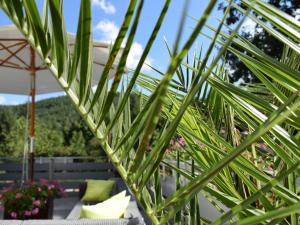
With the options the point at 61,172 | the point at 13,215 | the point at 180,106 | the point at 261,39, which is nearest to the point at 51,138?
the point at 61,172

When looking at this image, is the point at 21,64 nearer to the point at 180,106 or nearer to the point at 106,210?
the point at 106,210

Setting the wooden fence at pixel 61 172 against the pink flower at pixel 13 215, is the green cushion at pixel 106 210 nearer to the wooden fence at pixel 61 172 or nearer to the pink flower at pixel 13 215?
the pink flower at pixel 13 215

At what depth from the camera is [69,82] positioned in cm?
63

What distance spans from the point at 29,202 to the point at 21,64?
227 centimetres

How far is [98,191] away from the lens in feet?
18.4

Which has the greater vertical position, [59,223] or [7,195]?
[59,223]

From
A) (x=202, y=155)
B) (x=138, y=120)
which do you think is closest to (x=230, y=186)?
(x=202, y=155)

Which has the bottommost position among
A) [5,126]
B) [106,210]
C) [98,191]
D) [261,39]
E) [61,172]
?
[5,126]

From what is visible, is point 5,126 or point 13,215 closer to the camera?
point 13,215

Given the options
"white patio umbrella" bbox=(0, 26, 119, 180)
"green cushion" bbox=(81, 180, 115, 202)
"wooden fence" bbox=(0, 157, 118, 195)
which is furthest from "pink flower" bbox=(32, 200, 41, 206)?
"wooden fence" bbox=(0, 157, 118, 195)

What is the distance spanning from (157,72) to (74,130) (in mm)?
15902

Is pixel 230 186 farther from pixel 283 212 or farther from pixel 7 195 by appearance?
pixel 7 195

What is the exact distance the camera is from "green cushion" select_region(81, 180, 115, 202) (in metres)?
5.55

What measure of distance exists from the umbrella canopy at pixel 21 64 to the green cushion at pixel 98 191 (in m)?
1.66
